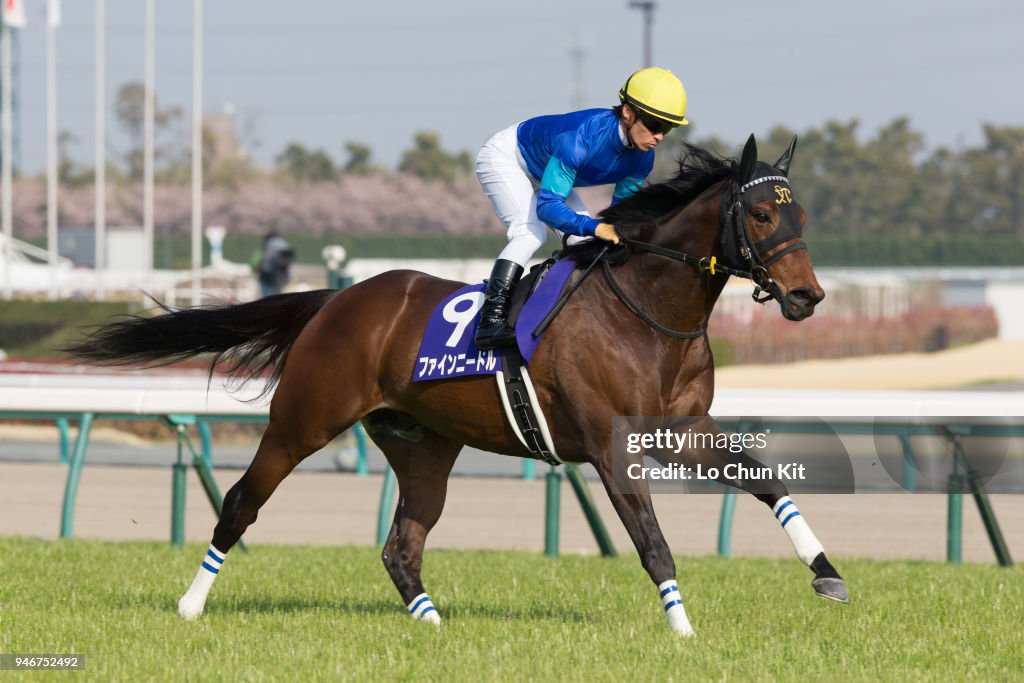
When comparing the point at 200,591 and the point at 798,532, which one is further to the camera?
the point at 200,591

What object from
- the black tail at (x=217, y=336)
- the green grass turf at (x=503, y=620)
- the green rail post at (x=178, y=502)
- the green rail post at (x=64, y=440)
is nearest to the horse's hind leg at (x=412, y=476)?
the green grass turf at (x=503, y=620)

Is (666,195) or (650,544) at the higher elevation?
(666,195)

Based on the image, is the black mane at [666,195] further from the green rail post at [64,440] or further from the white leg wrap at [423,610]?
the green rail post at [64,440]

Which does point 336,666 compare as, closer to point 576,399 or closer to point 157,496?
point 576,399

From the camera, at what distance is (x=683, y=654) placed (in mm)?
4352

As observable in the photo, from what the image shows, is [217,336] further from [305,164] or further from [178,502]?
[305,164]

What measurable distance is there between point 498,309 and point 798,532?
1.23 m

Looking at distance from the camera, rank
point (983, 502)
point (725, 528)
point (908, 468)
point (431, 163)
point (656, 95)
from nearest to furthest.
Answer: point (656, 95) → point (983, 502) → point (725, 528) → point (908, 468) → point (431, 163)

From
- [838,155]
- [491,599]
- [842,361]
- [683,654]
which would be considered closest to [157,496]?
[491,599]

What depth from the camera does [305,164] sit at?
77438 mm

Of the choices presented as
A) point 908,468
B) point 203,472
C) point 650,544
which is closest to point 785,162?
point 650,544

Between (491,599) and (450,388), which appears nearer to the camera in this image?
(450,388)

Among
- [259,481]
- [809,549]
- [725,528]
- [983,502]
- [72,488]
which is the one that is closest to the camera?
[809,549]

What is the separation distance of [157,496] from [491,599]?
15.5 ft
